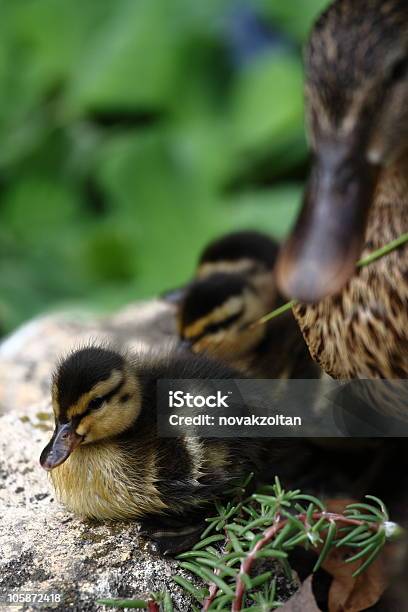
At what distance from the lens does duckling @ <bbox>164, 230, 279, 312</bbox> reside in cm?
209

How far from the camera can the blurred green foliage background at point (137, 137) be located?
9.36 feet

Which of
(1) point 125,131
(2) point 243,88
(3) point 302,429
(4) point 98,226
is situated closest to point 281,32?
(2) point 243,88

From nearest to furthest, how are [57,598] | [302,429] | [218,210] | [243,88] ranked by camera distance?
[57,598] < [302,429] < [218,210] < [243,88]

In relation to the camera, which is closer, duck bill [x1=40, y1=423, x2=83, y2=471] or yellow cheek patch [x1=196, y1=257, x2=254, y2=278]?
duck bill [x1=40, y1=423, x2=83, y2=471]

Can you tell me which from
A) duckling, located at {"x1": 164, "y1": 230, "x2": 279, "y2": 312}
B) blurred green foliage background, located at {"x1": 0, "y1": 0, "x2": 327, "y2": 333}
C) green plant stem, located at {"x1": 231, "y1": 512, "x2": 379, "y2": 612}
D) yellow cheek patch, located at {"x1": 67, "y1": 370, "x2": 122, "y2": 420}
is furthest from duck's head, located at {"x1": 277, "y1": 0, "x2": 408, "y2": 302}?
blurred green foliage background, located at {"x1": 0, "y1": 0, "x2": 327, "y2": 333}

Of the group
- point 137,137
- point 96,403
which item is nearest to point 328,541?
point 96,403

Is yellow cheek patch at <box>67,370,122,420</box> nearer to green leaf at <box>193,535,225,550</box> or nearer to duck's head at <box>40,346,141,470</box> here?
duck's head at <box>40,346,141,470</box>

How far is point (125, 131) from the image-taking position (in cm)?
311

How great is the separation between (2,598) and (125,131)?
215 centimetres

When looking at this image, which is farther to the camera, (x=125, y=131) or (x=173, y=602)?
(x=125, y=131)

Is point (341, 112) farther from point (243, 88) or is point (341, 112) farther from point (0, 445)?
point (243, 88)

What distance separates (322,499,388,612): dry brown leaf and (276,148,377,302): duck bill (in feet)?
1.38
